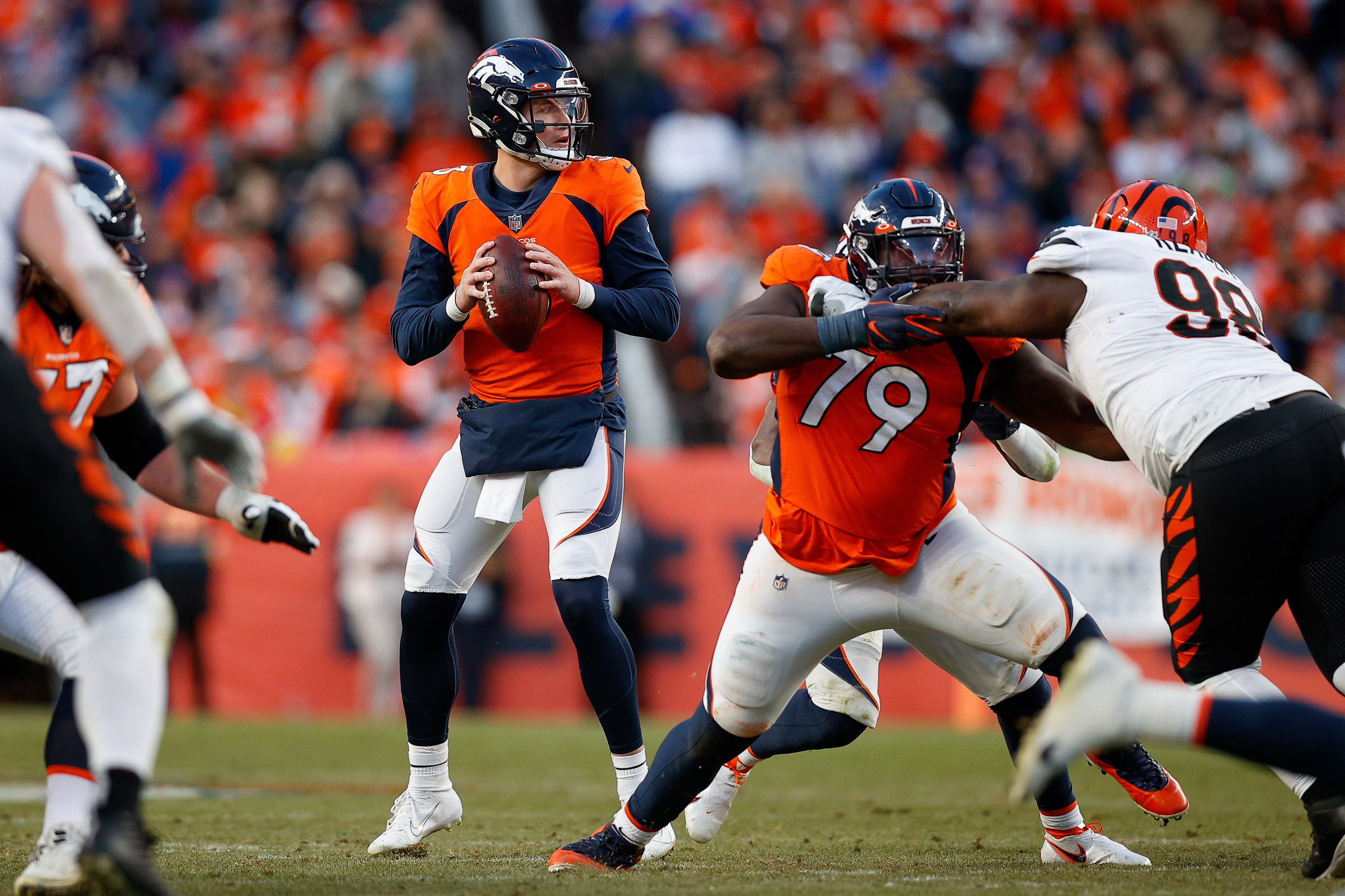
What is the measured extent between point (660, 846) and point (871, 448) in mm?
1414

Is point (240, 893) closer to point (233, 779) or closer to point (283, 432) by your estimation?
point (233, 779)

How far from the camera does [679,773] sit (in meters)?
4.15

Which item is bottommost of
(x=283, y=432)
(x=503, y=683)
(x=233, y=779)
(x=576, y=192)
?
(x=503, y=683)

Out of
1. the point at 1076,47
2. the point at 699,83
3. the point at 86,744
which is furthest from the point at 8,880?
the point at 1076,47

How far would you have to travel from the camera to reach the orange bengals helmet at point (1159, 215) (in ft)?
13.9

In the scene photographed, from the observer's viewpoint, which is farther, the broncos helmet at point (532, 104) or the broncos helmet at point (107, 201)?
the broncos helmet at point (532, 104)

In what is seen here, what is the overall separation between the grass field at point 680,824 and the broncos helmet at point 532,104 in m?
2.22

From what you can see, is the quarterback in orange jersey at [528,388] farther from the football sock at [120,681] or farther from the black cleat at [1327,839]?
the black cleat at [1327,839]

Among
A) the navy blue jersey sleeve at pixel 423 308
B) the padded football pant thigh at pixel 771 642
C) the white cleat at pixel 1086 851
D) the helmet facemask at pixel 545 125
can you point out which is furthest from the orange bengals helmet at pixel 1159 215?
the navy blue jersey sleeve at pixel 423 308

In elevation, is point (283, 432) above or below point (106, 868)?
below

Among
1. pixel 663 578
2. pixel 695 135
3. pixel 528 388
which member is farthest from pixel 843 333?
pixel 695 135

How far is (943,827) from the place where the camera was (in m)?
5.46

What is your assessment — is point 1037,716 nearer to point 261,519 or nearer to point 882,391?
point 882,391

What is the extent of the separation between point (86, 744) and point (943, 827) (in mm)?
3009
